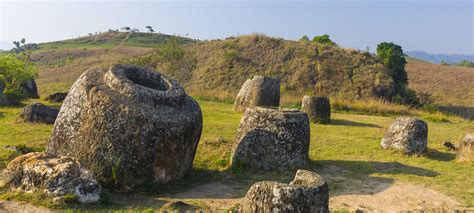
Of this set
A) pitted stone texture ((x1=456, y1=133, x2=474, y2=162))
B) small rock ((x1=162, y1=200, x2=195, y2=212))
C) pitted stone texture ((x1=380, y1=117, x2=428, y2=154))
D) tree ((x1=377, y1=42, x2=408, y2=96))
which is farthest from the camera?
tree ((x1=377, y1=42, x2=408, y2=96))

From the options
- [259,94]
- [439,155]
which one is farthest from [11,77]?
[439,155]

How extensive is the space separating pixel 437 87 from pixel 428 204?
52.2m

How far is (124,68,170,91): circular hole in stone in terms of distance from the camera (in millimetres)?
12016

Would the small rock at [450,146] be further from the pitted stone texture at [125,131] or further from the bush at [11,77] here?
the bush at [11,77]

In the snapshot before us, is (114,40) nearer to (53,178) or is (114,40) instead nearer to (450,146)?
(450,146)

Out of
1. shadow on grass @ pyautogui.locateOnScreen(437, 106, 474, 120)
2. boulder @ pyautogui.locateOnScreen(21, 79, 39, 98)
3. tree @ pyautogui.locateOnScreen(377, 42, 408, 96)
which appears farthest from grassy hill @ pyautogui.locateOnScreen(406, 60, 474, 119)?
boulder @ pyautogui.locateOnScreen(21, 79, 39, 98)

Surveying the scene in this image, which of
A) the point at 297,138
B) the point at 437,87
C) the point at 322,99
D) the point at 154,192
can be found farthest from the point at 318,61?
the point at 154,192

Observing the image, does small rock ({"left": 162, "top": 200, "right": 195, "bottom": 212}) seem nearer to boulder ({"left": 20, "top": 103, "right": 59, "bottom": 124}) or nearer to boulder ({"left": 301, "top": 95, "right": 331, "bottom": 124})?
boulder ({"left": 20, "top": 103, "right": 59, "bottom": 124})

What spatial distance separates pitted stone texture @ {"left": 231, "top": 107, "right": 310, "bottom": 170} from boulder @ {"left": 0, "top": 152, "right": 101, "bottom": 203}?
179 inches

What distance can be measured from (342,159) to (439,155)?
3.57m

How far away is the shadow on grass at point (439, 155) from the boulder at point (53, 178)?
425 inches

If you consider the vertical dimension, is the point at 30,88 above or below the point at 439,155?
above

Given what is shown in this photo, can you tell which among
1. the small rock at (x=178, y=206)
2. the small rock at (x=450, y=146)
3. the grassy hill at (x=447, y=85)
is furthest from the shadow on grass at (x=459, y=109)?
the small rock at (x=178, y=206)

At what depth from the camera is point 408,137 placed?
50.0ft
